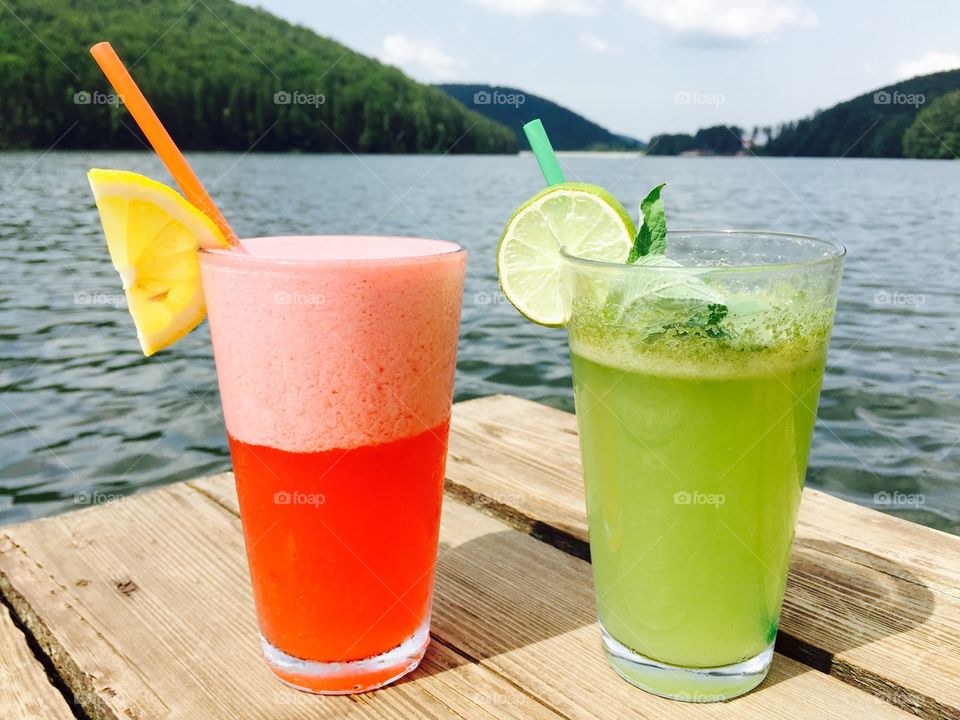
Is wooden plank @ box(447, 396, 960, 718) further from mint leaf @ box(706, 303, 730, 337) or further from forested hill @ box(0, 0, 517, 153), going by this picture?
forested hill @ box(0, 0, 517, 153)

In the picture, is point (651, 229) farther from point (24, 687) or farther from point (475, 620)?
point (24, 687)

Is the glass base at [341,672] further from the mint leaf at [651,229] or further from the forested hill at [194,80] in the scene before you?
the forested hill at [194,80]

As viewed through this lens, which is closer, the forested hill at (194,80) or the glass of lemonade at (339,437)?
the glass of lemonade at (339,437)

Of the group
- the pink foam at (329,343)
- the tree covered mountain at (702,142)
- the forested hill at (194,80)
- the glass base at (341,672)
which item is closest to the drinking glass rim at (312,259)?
the pink foam at (329,343)

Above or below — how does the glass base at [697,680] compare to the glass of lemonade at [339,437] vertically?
below

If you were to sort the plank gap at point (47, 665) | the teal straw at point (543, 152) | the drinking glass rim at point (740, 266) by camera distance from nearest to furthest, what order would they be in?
the drinking glass rim at point (740, 266) < the plank gap at point (47, 665) < the teal straw at point (543, 152)

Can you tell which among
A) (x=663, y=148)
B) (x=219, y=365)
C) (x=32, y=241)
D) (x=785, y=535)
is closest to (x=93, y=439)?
(x=219, y=365)
